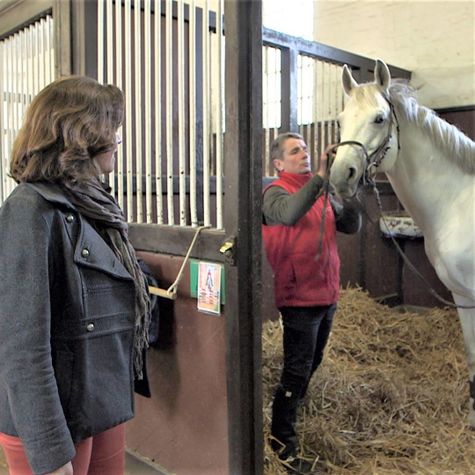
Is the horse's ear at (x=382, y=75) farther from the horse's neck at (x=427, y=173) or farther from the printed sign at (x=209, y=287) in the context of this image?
the printed sign at (x=209, y=287)

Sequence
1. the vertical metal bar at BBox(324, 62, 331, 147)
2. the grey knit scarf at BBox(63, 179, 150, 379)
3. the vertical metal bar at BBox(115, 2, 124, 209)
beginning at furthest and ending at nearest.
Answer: the vertical metal bar at BBox(324, 62, 331, 147) < the vertical metal bar at BBox(115, 2, 124, 209) < the grey knit scarf at BBox(63, 179, 150, 379)

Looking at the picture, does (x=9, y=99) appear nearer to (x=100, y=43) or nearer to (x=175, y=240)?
(x=100, y=43)

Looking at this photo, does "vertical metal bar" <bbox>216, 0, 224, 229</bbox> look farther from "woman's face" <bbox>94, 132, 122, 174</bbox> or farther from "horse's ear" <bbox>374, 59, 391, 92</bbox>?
"horse's ear" <bbox>374, 59, 391, 92</bbox>

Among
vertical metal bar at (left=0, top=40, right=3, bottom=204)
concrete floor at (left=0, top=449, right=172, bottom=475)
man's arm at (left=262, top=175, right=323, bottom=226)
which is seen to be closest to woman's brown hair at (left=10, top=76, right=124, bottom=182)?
man's arm at (left=262, top=175, right=323, bottom=226)

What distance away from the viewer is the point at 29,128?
0.86 m

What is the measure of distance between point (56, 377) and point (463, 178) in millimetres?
1722

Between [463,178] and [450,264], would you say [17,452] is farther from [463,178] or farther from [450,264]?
[463,178]

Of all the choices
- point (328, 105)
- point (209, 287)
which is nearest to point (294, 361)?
point (209, 287)

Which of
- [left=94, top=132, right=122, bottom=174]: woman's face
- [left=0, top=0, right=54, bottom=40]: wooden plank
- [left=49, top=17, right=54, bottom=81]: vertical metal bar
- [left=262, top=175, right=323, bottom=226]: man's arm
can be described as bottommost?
[left=262, top=175, right=323, bottom=226]: man's arm

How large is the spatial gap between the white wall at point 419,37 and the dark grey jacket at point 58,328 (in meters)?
3.50

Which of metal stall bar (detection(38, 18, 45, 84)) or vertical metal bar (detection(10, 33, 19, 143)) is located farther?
vertical metal bar (detection(10, 33, 19, 143))

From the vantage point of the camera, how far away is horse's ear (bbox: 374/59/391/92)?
1.93 m

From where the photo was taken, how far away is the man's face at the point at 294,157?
1.65 metres

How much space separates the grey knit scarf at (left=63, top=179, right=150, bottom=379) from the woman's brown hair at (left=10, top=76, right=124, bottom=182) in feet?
0.10
